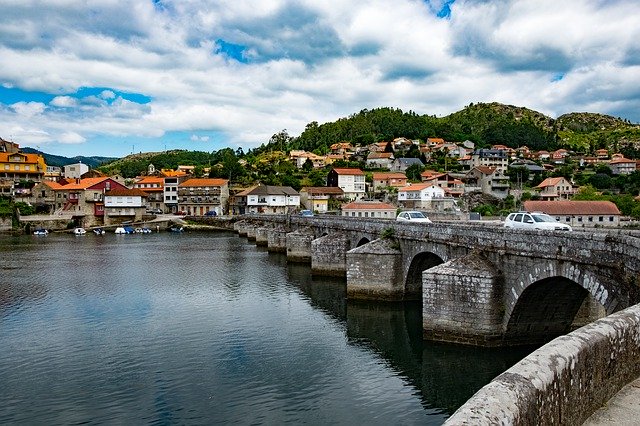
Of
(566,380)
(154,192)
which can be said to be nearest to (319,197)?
(154,192)

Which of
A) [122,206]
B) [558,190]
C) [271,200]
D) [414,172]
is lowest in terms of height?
[122,206]

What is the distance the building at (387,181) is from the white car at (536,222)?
88.6 metres

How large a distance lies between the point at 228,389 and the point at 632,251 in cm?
1385

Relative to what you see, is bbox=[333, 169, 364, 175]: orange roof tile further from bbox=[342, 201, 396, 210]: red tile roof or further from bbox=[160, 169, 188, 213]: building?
bbox=[160, 169, 188, 213]: building

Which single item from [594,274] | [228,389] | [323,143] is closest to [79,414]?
[228,389]

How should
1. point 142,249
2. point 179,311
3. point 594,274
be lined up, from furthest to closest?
1. point 142,249
2. point 179,311
3. point 594,274

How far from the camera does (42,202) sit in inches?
4077

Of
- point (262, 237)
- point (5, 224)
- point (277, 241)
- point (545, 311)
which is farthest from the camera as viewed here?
point (5, 224)

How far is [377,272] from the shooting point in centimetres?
3148

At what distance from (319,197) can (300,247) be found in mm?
55575

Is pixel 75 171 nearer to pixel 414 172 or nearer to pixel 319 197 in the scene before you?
pixel 319 197

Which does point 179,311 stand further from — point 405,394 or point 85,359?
point 405,394

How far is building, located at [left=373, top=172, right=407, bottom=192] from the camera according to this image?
115500 millimetres

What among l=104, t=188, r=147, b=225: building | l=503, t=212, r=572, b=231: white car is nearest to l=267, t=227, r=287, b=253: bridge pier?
l=503, t=212, r=572, b=231: white car
